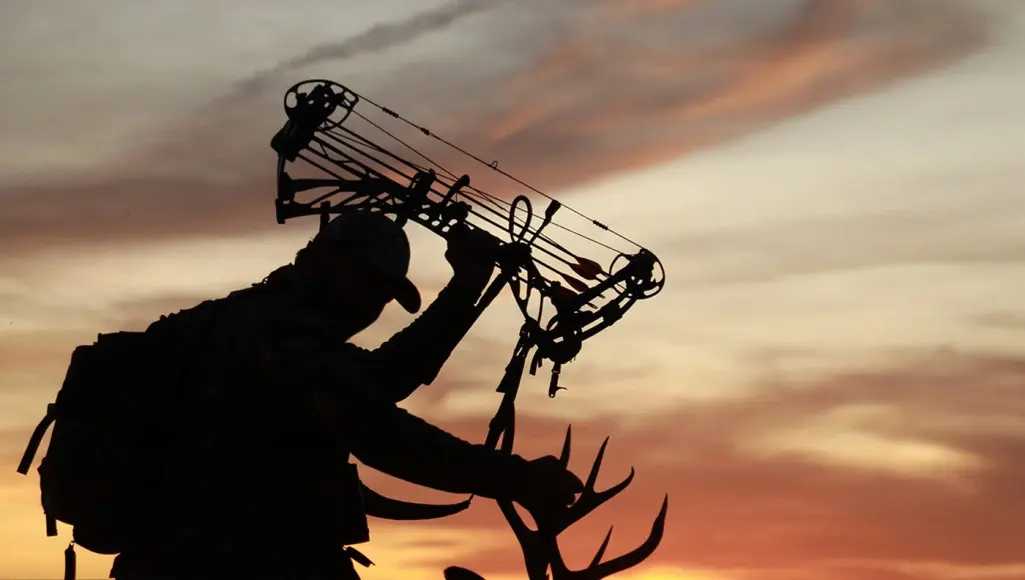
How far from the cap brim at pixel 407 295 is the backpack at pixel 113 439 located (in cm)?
123

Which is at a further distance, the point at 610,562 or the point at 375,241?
the point at 610,562

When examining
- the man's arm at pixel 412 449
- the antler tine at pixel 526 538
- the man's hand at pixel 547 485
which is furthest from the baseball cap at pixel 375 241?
the antler tine at pixel 526 538

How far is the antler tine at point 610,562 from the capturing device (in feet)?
30.4

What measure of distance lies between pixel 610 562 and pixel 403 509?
1604mm

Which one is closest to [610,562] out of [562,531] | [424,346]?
[562,531]

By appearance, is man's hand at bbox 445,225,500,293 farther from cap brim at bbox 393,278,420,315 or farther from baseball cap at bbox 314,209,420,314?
baseball cap at bbox 314,209,420,314

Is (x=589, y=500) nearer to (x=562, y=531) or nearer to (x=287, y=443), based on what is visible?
(x=562, y=531)

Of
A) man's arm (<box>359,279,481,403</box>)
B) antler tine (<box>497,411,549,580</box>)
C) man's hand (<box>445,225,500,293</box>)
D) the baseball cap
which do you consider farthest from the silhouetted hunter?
antler tine (<box>497,411,549,580</box>)

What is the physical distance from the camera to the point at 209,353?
23.0ft

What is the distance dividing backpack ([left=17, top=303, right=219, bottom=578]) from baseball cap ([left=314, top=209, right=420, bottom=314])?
1.08 m

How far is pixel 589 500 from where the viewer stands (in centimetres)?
941

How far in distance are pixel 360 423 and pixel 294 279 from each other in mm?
1052

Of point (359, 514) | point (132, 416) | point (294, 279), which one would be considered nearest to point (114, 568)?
point (132, 416)

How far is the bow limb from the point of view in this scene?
893 centimetres
